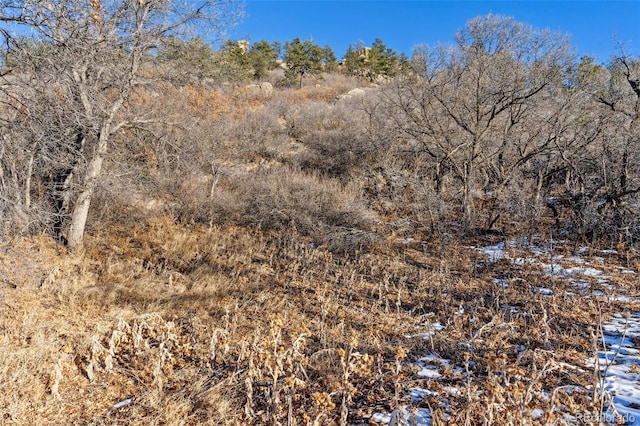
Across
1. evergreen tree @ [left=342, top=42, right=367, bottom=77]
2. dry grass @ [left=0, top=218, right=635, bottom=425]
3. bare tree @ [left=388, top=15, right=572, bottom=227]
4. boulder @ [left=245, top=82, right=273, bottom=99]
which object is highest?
evergreen tree @ [left=342, top=42, right=367, bottom=77]

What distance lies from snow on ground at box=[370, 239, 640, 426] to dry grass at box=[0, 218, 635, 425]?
6.0 inches

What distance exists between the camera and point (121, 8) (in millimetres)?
6371

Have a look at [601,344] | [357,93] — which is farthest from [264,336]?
[357,93]

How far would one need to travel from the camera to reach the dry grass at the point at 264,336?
354 cm

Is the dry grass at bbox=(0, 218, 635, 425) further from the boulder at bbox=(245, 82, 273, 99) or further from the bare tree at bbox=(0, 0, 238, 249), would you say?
the boulder at bbox=(245, 82, 273, 99)

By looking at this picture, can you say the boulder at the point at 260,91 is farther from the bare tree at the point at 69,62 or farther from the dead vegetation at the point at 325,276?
the bare tree at the point at 69,62

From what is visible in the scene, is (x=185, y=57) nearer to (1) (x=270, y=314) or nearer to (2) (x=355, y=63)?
(1) (x=270, y=314)

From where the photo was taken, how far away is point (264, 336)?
4.75m

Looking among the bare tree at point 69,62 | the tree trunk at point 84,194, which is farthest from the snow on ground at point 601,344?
the tree trunk at point 84,194

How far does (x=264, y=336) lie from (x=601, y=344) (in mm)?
4061

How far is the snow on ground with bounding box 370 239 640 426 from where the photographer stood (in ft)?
10.5

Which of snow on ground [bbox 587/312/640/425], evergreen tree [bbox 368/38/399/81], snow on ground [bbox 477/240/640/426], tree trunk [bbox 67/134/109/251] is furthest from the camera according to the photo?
evergreen tree [bbox 368/38/399/81]

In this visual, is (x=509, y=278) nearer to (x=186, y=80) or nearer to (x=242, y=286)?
(x=242, y=286)

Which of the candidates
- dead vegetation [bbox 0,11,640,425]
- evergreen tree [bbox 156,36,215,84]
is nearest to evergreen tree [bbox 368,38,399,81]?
dead vegetation [bbox 0,11,640,425]
